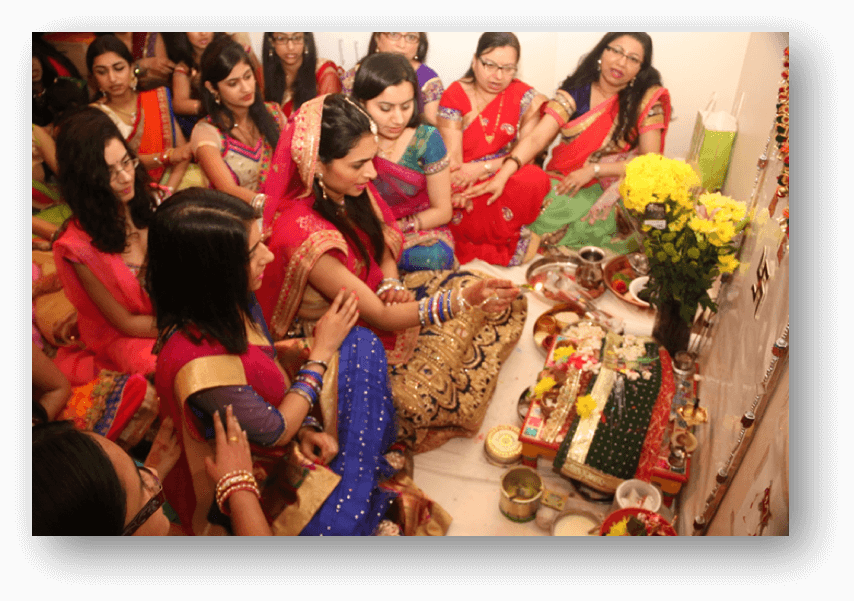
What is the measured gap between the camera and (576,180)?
353cm

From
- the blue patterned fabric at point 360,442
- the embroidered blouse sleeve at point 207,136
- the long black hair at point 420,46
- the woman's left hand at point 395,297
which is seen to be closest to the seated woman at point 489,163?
the long black hair at point 420,46

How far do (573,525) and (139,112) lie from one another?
316 cm

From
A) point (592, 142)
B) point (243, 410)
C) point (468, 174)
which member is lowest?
point (243, 410)

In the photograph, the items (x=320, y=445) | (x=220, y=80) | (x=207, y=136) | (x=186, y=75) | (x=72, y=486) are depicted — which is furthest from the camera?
(x=186, y=75)

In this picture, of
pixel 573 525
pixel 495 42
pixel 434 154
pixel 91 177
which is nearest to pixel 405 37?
pixel 495 42

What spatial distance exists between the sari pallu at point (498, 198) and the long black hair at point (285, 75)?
0.84 metres

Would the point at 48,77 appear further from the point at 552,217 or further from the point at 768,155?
the point at 768,155

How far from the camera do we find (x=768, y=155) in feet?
7.05

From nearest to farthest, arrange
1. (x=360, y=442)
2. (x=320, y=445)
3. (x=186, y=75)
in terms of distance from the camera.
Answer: (x=320, y=445) → (x=360, y=442) → (x=186, y=75)

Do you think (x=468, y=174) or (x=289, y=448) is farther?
(x=468, y=174)

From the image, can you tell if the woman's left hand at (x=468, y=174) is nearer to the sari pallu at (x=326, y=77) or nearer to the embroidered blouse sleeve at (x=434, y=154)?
the embroidered blouse sleeve at (x=434, y=154)

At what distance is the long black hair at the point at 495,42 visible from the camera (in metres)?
3.27

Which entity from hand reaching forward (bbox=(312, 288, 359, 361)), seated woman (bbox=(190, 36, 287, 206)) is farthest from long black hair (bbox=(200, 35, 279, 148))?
hand reaching forward (bbox=(312, 288, 359, 361))

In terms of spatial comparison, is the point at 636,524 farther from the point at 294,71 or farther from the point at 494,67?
the point at 294,71
